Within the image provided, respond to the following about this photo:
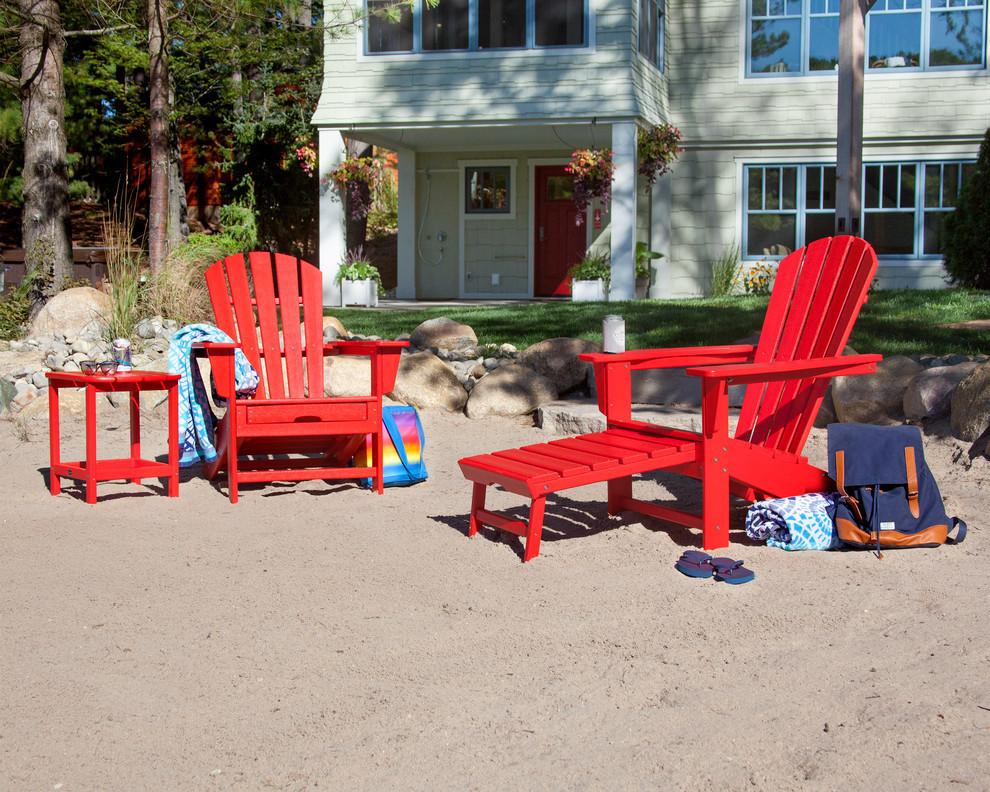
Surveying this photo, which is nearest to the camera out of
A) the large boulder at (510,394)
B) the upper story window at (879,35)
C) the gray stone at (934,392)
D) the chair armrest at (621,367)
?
the chair armrest at (621,367)

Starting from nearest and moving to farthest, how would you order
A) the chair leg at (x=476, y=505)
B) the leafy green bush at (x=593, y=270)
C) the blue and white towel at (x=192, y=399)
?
the chair leg at (x=476, y=505), the blue and white towel at (x=192, y=399), the leafy green bush at (x=593, y=270)

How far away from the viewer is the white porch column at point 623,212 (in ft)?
39.1

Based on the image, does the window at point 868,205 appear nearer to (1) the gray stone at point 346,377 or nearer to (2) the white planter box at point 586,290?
(2) the white planter box at point 586,290

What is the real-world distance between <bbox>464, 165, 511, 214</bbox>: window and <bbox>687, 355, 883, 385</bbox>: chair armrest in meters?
11.3

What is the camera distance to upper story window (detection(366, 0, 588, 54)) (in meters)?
12.1

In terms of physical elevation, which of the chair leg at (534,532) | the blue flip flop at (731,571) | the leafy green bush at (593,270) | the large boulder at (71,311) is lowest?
the blue flip flop at (731,571)

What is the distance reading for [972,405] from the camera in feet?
15.4

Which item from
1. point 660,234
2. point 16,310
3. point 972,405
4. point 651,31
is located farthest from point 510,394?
point 651,31

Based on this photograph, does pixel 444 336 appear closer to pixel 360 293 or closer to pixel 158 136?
pixel 158 136

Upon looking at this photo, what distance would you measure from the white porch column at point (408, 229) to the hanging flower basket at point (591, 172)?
10.9ft

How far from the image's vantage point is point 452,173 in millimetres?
14570

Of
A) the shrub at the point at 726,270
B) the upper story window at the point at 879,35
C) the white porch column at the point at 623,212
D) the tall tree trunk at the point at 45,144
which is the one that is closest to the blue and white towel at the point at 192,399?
the tall tree trunk at the point at 45,144

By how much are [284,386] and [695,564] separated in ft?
8.72

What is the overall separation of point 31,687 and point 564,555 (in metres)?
1.76
